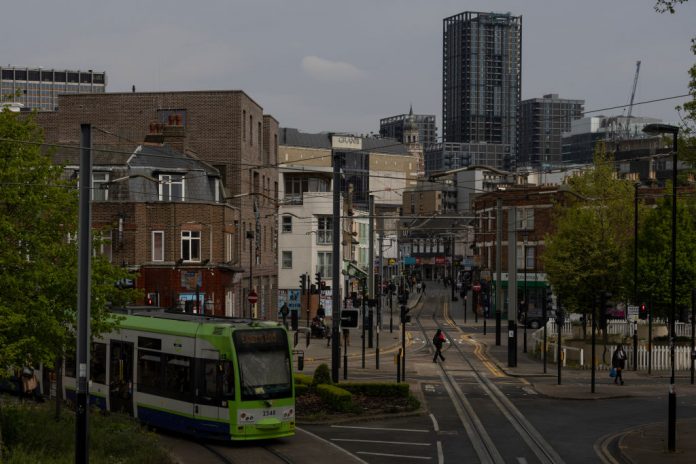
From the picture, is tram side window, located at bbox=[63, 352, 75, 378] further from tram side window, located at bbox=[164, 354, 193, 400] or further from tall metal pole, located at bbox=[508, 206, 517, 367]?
tall metal pole, located at bbox=[508, 206, 517, 367]

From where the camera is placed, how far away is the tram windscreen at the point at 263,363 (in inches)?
1022

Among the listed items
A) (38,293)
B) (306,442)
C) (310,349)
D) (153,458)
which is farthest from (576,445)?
(310,349)

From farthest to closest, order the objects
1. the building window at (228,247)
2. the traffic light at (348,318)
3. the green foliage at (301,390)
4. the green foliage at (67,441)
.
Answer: the building window at (228,247), the traffic light at (348,318), the green foliage at (301,390), the green foliage at (67,441)

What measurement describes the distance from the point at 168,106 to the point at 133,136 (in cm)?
330

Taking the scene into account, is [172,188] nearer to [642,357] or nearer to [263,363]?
[642,357]

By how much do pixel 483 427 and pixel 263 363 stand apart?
7871 mm

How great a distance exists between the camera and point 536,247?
8606 centimetres

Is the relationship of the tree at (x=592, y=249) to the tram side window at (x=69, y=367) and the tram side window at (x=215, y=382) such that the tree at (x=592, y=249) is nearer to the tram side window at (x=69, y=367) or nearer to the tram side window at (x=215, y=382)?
the tram side window at (x=69, y=367)

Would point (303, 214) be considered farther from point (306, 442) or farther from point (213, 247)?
point (306, 442)

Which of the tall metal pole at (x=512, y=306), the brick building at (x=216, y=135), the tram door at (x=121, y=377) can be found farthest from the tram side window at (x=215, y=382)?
the brick building at (x=216, y=135)

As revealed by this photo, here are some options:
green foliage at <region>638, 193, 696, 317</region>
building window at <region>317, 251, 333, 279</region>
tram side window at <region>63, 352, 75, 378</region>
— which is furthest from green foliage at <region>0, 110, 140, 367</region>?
building window at <region>317, 251, 333, 279</region>

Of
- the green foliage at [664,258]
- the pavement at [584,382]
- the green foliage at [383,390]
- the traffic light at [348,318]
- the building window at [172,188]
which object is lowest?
the pavement at [584,382]

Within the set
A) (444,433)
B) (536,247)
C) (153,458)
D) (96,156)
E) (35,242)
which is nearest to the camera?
(153,458)

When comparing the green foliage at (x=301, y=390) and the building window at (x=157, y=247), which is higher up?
the building window at (x=157, y=247)
